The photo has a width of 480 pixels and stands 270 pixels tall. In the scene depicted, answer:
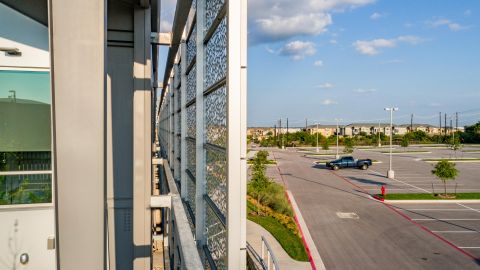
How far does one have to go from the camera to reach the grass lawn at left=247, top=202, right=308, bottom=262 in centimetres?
1227

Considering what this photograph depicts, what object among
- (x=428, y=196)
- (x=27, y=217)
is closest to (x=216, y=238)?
(x=27, y=217)

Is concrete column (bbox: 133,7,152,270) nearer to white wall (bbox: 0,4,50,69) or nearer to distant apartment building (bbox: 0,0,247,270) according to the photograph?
distant apartment building (bbox: 0,0,247,270)

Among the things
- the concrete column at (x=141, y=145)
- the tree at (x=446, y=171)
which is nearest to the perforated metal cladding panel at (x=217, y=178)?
the concrete column at (x=141, y=145)

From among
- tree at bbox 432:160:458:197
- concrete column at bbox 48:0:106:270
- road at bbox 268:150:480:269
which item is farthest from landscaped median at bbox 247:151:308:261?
concrete column at bbox 48:0:106:270

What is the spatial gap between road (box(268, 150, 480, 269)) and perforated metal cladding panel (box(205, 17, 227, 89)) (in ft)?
32.7

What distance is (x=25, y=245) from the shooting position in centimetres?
488

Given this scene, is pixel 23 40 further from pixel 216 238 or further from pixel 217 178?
pixel 216 238

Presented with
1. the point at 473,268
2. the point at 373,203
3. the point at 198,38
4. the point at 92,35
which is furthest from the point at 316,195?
the point at 92,35

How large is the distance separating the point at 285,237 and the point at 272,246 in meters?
1.07

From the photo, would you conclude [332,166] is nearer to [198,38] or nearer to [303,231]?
[303,231]

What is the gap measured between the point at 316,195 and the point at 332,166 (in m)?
12.8

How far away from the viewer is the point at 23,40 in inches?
186

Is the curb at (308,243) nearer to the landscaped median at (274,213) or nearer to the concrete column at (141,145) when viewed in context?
the landscaped median at (274,213)

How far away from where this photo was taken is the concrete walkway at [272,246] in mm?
11383
